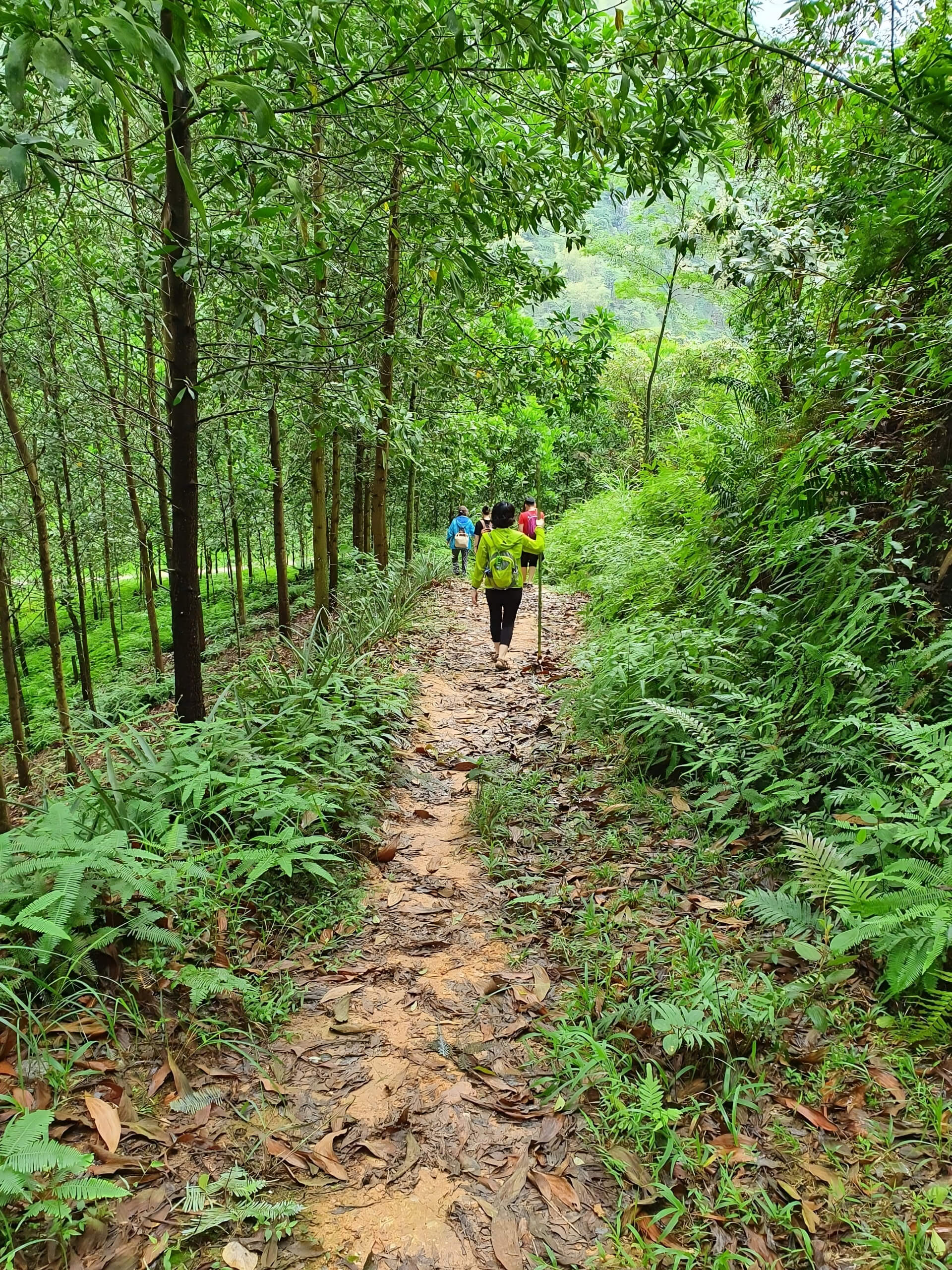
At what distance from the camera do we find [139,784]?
4.06m

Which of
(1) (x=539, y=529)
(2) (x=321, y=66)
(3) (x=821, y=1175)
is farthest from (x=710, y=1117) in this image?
(1) (x=539, y=529)

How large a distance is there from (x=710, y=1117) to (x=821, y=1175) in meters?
0.38

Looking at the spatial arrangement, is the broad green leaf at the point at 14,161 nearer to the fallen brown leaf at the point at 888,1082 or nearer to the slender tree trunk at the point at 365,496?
the fallen brown leaf at the point at 888,1082

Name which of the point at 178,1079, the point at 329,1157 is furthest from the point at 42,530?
the point at 329,1157

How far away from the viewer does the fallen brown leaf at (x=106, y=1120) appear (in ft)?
7.14

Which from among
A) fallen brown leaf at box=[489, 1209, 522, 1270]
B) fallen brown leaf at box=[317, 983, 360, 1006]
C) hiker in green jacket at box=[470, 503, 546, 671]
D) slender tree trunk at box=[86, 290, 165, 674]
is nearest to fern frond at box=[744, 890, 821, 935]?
fallen brown leaf at box=[489, 1209, 522, 1270]

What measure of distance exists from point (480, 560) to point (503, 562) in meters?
0.31

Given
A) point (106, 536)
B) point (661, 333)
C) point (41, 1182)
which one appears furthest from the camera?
point (661, 333)

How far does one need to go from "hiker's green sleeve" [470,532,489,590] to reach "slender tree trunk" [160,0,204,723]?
150 inches

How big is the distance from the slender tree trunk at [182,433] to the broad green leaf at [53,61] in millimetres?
2559

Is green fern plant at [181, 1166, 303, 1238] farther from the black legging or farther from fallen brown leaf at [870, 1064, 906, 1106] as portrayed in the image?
the black legging

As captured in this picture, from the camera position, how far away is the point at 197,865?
3.35 metres

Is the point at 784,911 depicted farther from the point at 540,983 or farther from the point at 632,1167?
the point at 632,1167

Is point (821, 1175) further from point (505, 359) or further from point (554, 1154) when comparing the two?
point (505, 359)
